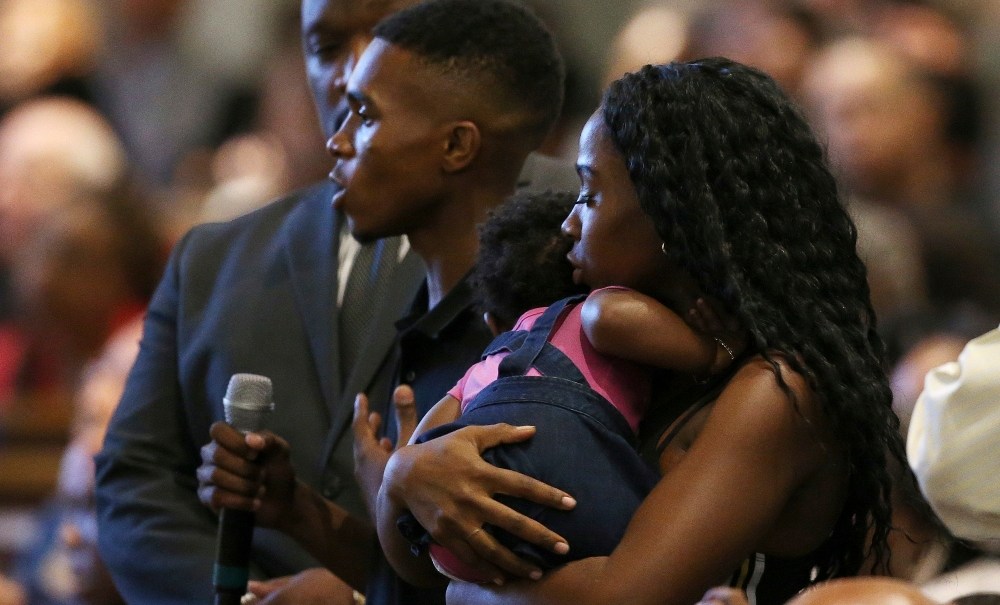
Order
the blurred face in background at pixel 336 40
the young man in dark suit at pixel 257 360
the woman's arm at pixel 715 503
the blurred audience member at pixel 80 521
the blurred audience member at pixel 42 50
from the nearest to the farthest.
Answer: the woman's arm at pixel 715 503 < the young man in dark suit at pixel 257 360 < the blurred face in background at pixel 336 40 < the blurred audience member at pixel 80 521 < the blurred audience member at pixel 42 50

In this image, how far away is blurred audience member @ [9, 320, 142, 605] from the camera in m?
3.62

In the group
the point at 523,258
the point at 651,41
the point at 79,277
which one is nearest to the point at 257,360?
the point at 523,258

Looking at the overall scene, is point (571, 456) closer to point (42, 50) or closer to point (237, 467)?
point (237, 467)

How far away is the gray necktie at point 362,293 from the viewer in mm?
2844

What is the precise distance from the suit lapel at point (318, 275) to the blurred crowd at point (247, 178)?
1.04 metres

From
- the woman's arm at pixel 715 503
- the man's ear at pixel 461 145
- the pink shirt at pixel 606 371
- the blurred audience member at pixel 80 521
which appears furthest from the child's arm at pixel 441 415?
the blurred audience member at pixel 80 521

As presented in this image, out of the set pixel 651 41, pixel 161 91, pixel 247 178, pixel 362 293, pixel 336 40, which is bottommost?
pixel 247 178

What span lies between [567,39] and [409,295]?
10.4 ft

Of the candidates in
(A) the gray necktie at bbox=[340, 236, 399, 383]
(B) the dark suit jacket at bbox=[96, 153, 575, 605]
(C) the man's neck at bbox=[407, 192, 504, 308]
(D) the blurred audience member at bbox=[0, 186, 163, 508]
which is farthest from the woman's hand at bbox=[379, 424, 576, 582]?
(D) the blurred audience member at bbox=[0, 186, 163, 508]

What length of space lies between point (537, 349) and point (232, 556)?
68 cm

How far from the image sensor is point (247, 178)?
19.4 ft

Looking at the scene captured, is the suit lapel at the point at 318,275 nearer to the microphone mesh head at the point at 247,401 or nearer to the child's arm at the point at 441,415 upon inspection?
the microphone mesh head at the point at 247,401

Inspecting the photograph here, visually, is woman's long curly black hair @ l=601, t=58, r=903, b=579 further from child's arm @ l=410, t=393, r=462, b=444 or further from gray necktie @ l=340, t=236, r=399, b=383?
gray necktie @ l=340, t=236, r=399, b=383

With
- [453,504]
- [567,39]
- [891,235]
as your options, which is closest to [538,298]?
[453,504]
